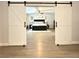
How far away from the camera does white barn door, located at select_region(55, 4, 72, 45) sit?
23.1 ft

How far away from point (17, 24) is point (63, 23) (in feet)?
6.62

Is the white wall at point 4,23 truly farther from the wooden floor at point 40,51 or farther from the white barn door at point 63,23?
the white barn door at point 63,23

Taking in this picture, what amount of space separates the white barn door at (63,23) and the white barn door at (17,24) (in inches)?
57.9

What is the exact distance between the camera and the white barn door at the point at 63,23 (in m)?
7.05

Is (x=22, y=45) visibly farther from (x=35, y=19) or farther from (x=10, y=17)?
(x=35, y=19)

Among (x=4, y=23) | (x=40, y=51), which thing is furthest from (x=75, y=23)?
(x=4, y=23)

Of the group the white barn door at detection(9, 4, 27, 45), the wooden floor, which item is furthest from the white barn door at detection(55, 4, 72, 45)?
the white barn door at detection(9, 4, 27, 45)

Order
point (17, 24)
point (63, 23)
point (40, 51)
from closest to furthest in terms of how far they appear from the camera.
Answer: point (40, 51) < point (17, 24) < point (63, 23)

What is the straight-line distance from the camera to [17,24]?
22.5 ft

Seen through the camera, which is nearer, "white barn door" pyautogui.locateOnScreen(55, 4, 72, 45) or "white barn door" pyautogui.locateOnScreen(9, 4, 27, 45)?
"white barn door" pyautogui.locateOnScreen(9, 4, 27, 45)

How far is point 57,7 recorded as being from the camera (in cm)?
698

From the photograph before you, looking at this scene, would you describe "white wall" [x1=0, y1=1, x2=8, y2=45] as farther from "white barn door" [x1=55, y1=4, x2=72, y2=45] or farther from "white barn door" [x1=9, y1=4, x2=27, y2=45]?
"white barn door" [x1=55, y1=4, x2=72, y2=45]

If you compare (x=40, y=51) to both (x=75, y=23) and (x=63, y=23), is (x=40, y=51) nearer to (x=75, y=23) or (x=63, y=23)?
(x=63, y=23)

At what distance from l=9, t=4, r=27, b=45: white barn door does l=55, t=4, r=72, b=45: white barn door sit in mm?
1470
